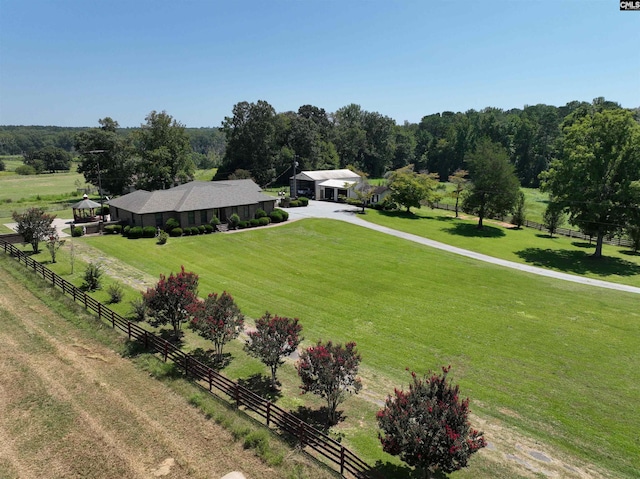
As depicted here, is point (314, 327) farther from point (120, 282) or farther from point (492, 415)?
point (120, 282)

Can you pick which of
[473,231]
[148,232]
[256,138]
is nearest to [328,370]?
[148,232]

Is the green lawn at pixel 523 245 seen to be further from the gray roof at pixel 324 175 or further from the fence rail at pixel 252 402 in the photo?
the fence rail at pixel 252 402

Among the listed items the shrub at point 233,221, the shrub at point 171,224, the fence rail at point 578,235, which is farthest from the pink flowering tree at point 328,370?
the fence rail at point 578,235

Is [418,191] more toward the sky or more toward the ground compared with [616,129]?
more toward the ground

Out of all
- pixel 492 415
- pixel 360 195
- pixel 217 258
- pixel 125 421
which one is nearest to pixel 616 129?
pixel 360 195

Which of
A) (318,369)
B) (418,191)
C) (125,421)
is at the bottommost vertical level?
Answer: (125,421)

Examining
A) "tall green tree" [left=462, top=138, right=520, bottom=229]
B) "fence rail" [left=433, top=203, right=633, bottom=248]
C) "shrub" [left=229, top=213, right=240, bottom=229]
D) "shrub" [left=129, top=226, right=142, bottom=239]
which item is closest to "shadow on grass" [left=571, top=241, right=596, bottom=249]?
"fence rail" [left=433, top=203, right=633, bottom=248]
